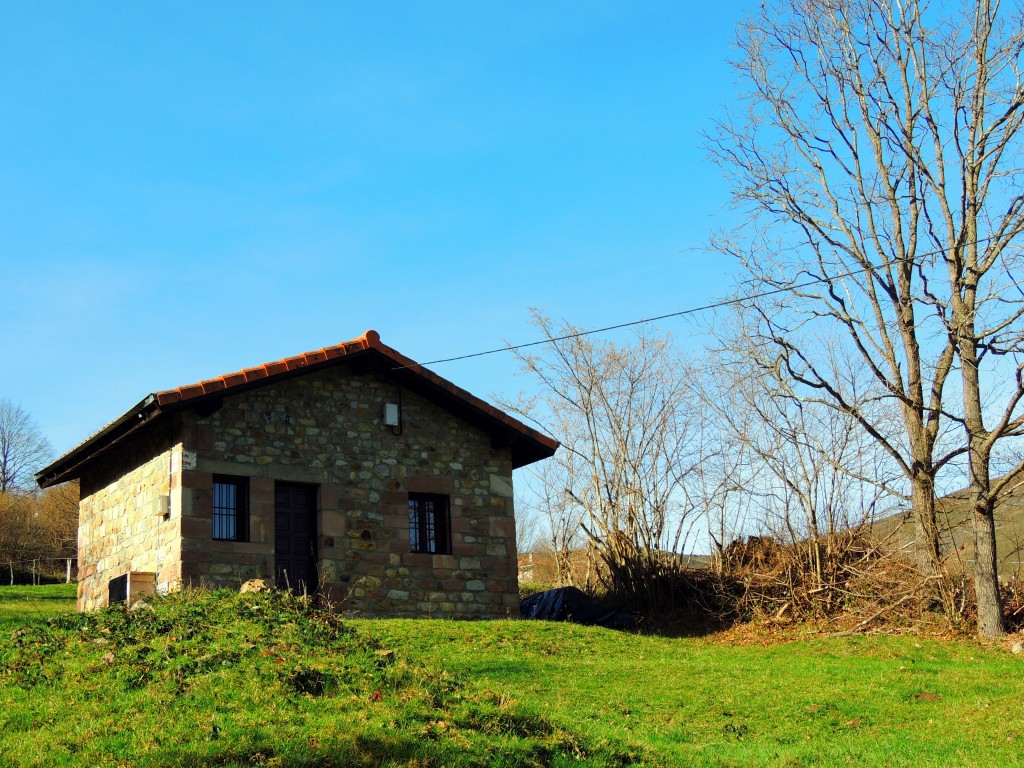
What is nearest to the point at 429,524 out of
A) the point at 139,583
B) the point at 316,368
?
the point at 316,368

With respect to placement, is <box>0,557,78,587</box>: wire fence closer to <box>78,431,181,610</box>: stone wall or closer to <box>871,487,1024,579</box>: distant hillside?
<box>78,431,181,610</box>: stone wall

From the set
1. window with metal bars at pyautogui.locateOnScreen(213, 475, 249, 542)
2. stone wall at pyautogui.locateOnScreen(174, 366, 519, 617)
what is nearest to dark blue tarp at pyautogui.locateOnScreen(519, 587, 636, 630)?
stone wall at pyautogui.locateOnScreen(174, 366, 519, 617)

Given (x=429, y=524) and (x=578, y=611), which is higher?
(x=429, y=524)

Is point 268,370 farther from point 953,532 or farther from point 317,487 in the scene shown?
point 953,532

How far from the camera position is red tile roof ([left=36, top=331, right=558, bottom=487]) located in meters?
14.7

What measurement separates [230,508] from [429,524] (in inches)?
135

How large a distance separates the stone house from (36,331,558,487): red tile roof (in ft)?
0.10

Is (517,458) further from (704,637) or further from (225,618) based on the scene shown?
(225,618)

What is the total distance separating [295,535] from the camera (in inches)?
634

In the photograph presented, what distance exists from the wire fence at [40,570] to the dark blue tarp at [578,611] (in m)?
15.6

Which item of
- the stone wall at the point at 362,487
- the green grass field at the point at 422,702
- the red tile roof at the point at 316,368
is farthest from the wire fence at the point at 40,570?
the green grass field at the point at 422,702

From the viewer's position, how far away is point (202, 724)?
731 cm

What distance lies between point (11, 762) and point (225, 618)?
353 centimetres

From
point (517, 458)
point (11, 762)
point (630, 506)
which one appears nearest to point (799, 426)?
point (630, 506)
